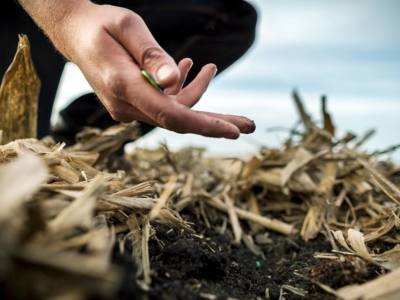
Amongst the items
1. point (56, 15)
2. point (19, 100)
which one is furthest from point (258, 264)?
point (19, 100)

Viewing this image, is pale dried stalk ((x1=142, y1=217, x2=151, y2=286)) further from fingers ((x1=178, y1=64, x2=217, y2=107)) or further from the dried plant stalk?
the dried plant stalk

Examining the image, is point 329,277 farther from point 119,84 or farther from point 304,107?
point 304,107

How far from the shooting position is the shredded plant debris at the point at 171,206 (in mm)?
495

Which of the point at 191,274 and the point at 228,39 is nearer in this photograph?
the point at 191,274

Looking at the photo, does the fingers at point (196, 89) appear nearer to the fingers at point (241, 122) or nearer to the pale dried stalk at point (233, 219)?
the fingers at point (241, 122)

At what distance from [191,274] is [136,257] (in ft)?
0.39

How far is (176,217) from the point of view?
1037 millimetres

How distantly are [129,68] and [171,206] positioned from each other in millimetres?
579

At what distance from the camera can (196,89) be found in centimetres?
104

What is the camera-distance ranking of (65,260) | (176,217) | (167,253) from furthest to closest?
(176,217) < (167,253) < (65,260)

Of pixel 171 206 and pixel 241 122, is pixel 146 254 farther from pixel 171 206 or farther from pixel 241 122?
pixel 171 206

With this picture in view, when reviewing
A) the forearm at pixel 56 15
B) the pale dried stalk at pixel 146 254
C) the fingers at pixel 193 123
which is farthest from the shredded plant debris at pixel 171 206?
the forearm at pixel 56 15

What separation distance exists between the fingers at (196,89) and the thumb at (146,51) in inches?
6.5

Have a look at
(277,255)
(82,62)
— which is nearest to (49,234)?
(82,62)
